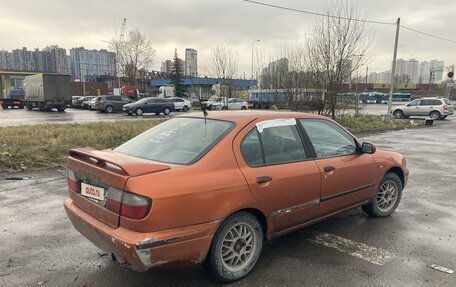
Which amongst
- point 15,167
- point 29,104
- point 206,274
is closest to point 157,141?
point 206,274

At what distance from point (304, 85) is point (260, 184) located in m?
15.8

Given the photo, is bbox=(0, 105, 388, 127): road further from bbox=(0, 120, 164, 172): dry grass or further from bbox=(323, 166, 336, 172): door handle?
bbox=(323, 166, 336, 172): door handle

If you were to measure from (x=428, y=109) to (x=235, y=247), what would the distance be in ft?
91.8

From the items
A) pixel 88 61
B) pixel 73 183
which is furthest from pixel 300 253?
pixel 88 61

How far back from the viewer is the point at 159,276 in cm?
326

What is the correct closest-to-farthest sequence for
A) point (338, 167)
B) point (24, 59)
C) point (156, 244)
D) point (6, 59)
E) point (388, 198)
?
point (156, 244) → point (338, 167) → point (388, 198) → point (24, 59) → point (6, 59)

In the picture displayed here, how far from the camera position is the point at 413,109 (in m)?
26.8

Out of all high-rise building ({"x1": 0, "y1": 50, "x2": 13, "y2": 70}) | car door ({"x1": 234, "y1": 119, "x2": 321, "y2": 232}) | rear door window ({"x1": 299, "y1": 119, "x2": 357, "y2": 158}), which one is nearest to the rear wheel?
rear door window ({"x1": 299, "y1": 119, "x2": 357, "y2": 158})

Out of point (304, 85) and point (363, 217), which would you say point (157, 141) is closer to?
point (363, 217)

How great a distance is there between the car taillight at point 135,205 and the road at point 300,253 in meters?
0.88

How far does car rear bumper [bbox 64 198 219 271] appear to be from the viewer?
8.55 feet

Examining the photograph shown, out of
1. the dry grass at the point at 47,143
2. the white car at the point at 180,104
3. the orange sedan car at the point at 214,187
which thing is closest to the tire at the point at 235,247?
the orange sedan car at the point at 214,187

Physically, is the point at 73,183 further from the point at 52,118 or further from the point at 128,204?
the point at 52,118

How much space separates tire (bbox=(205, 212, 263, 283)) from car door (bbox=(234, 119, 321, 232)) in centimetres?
22
